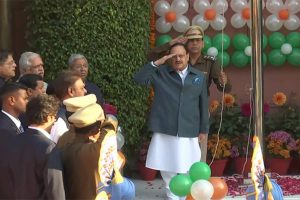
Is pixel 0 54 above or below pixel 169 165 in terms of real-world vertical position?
above

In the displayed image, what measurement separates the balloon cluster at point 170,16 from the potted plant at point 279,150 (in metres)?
1.77

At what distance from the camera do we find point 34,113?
3.75 metres

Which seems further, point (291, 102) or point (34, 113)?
point (291, 102)

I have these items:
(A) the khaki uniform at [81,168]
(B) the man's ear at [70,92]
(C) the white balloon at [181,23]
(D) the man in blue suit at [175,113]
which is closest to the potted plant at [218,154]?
(C) the white balloon at [181,23]

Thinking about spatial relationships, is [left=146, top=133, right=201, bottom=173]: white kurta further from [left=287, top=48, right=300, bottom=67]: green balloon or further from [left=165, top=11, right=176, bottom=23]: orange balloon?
[left=287, top=48, right=300, bottom=67]: green balloon

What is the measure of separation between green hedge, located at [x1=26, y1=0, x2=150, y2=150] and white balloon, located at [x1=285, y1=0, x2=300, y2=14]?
1.97 m

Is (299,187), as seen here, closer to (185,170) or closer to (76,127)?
(185,170)

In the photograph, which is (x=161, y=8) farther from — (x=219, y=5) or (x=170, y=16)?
(x=219, y=5)

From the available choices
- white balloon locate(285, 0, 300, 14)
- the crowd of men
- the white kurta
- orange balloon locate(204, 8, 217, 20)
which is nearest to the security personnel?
the white kurta

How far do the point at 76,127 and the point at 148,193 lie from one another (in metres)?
3.62

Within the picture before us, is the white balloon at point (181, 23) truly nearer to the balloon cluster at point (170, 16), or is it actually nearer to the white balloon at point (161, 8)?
the balloon cluster at point (170, 16)

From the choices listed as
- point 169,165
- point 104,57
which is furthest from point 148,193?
point 104,57

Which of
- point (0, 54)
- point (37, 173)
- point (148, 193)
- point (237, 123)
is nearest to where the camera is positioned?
point (37, 173)

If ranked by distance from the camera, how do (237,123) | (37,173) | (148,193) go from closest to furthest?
(37,173)
(148,193)
(237,123)
